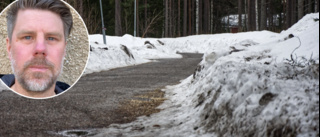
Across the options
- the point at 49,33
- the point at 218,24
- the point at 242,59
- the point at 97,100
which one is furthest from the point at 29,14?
the point at 218,24

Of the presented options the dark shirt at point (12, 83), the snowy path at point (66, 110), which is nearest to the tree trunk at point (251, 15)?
the snowy path at point (66, 110)

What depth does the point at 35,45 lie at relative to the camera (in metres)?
2.04

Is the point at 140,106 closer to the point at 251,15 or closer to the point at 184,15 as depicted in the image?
the point at 251,15

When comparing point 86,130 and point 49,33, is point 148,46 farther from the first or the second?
point 49,33

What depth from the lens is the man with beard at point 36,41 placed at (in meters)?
2.04

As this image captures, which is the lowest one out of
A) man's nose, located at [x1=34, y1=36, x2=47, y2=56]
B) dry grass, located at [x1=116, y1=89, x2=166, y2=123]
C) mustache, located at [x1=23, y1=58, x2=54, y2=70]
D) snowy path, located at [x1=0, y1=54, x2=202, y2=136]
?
dry grass, located at [x1=116, y1=89, x2=166, y2=123]

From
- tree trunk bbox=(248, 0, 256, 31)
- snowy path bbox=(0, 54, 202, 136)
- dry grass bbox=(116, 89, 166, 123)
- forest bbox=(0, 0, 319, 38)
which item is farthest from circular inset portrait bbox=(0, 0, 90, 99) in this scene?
tree trunk bbox=(248, 0, 256, 31)

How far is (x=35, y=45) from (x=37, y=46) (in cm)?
1

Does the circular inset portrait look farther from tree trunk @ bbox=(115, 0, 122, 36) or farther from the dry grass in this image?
tree trunk @ bbox=(115, 0, 122, 36)

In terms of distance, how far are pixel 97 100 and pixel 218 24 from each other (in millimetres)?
49793

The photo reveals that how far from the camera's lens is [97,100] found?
579 cm

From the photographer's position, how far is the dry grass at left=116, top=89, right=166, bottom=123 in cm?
475

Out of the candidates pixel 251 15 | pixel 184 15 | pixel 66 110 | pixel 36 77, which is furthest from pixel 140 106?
pixel 184 15

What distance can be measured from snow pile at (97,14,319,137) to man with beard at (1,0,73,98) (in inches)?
65.3
